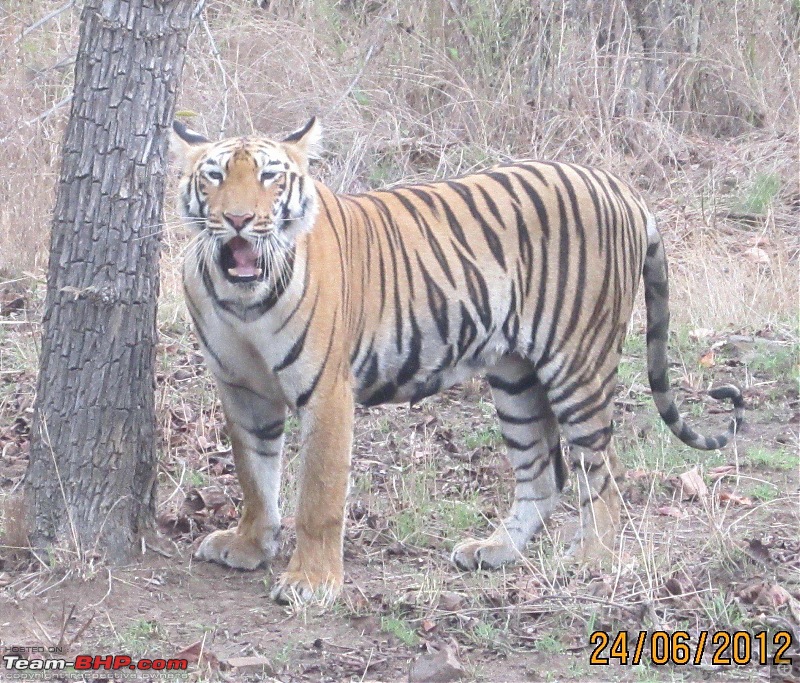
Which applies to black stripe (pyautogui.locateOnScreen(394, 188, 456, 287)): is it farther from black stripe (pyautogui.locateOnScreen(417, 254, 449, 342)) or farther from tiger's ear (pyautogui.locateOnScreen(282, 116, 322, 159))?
tiger's ear (pyautogui.locateOnScreen(282, 116, 322, 159))

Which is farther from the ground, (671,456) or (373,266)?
(373,266)

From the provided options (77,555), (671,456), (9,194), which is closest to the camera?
(77,555)

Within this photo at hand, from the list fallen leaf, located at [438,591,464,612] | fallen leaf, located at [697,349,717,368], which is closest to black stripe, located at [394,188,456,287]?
fallen leaf, located at [438,591,464,612]

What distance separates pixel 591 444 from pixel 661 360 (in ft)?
1.69

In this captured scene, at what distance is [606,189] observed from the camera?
4.83 meters

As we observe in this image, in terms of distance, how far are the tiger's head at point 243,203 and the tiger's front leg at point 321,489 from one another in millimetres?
503

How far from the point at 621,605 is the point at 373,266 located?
1562 mm

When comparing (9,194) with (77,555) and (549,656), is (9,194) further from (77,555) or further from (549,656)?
(549,656)

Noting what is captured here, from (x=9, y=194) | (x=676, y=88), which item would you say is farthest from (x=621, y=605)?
(x=676, y=88)

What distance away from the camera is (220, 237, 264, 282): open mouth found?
12.9 feet

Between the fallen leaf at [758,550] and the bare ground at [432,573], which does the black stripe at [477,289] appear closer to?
the bare ground at [432,573]

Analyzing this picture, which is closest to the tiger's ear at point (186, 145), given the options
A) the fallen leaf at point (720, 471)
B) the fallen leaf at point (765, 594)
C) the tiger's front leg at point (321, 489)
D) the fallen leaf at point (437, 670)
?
the tiger's front leg at point (321, 489)

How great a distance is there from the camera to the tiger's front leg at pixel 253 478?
4.44 meters

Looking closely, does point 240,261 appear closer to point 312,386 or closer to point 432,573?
point 312,386
